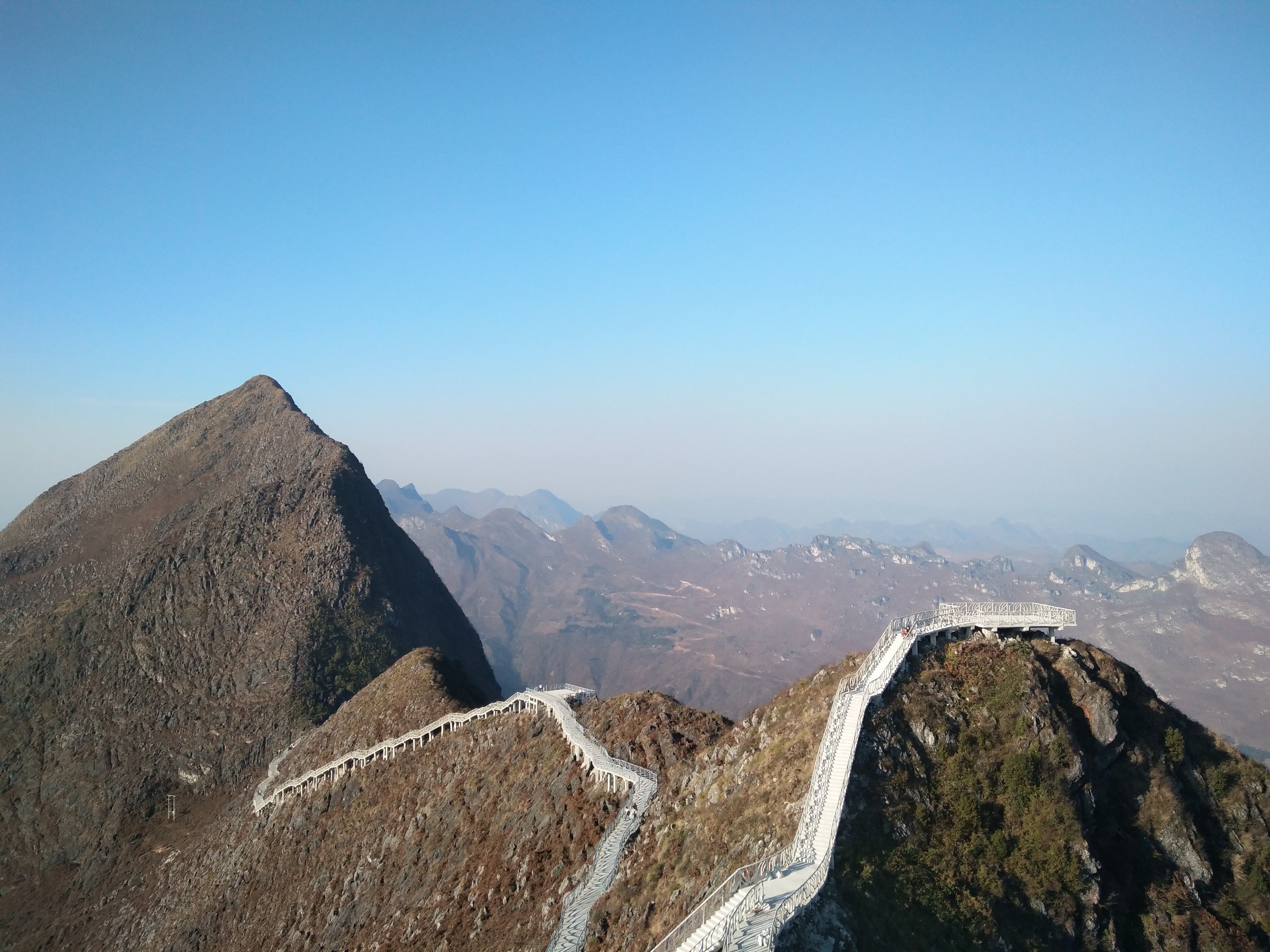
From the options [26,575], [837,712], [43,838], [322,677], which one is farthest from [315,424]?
[837,712]

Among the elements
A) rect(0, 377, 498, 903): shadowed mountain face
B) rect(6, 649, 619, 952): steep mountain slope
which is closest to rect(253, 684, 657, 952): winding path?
rect(6, 649, 619, 952): steep mountain slope

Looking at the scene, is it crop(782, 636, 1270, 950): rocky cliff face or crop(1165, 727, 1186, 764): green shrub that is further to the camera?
crop(1165, 727, 1186, 764): green shrub

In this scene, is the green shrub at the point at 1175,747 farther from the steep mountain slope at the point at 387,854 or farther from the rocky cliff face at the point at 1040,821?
the steep mountain slope at the point at 387,854

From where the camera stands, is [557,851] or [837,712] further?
[557,851]

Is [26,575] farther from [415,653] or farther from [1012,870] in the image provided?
[1012,870]

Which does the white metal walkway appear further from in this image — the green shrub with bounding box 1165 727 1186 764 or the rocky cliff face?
the green shrub with bounding box 1165 727 1186 764

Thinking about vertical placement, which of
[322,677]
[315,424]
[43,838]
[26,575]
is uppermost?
[315,424]

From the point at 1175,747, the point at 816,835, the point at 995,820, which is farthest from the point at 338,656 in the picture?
the point at 1175,747
